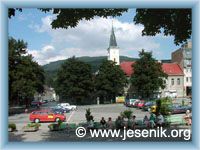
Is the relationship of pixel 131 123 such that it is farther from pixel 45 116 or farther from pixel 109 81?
pixel 45 116

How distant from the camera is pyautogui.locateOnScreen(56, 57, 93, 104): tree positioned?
18328 millimetres

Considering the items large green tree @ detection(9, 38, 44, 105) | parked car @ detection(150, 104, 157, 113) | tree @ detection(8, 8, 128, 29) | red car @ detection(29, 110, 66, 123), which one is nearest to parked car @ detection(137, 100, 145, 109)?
parked car @ detection(150, 104, 157, 113)

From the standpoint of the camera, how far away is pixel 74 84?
19.3 m

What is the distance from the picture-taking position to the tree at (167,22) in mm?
12828

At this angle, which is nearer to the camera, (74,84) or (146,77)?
(74,84)

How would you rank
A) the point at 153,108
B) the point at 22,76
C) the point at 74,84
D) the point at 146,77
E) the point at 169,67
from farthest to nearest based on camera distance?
the point at 22,76, the point at 169,67, the point at 146,77, the point at 153,108, the point at 74,84

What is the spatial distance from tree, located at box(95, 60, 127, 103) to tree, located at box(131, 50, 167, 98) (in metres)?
0.70

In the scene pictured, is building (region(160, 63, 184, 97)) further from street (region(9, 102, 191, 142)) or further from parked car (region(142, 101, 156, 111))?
street (region(9, 102, 191, 142))

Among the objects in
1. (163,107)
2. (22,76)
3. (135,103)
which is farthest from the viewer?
(22,76)

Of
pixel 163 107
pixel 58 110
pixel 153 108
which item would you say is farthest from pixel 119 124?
pixel 153 108

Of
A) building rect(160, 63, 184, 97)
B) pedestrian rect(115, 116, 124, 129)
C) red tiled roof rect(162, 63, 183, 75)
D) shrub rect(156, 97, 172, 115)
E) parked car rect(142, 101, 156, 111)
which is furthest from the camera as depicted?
building rect(160, 63, 184, 97)

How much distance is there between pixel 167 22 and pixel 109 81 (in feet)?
24.3

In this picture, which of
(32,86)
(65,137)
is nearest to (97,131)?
(65,137)

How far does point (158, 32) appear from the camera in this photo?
13.3 metres
